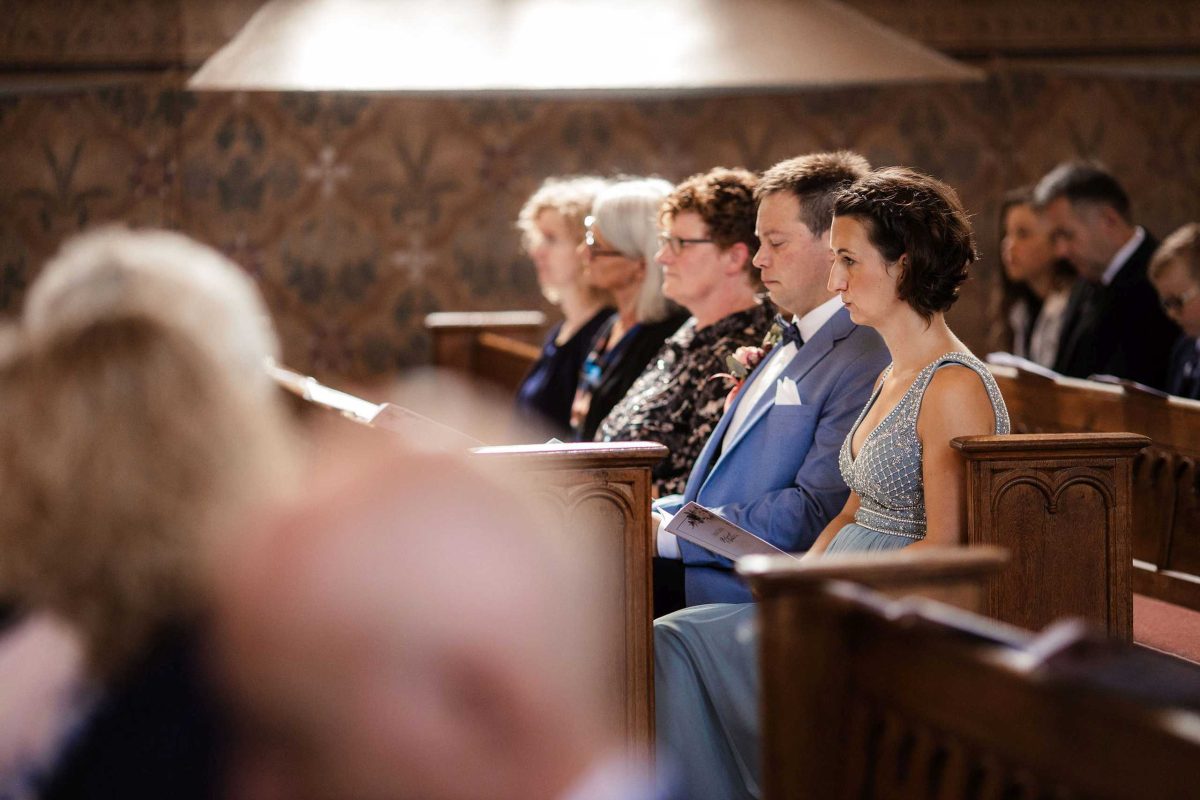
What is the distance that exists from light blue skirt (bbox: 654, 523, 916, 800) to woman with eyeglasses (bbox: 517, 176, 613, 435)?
6.59ft

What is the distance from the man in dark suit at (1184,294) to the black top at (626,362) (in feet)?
5.24

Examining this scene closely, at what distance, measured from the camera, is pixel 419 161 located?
25.4 feet

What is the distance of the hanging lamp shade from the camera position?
5.12 metres

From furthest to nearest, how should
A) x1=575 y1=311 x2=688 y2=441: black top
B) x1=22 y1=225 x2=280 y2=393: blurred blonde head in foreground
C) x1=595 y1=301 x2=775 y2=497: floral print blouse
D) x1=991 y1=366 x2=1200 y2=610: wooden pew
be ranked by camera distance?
x1=575 y1=311 x2=688 y2=441: black top
x1=991 y1=366 x2=1200 y2=610: wooden pew
x1=595 y1=301 x2=775 y2=497: floral print blouse
x1=22 y1=225 x2=280 y2=393: blurred blonde head in foreground

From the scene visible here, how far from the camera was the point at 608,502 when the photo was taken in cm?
254

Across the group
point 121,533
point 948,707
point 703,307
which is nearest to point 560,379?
point 703,307

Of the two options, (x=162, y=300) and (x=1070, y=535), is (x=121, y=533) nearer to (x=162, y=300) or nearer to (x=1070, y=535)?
(x=162, y=300)

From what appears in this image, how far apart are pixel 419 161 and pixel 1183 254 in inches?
182

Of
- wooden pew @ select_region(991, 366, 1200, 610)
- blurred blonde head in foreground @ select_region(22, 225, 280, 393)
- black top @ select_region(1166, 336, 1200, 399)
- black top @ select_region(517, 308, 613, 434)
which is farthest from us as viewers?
black top @ select_region(517, 308, 613, 434)

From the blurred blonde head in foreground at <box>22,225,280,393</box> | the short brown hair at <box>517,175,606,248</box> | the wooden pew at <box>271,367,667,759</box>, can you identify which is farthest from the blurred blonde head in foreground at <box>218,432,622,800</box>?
the short brown hair at <box>517,175,606,248</box>

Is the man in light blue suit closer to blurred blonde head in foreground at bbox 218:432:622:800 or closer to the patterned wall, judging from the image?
blurred blonde head in foreground at bbox 218:432:622:800

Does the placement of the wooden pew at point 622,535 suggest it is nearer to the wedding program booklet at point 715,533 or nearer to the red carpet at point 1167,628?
the wedding program booklet at point 715,533

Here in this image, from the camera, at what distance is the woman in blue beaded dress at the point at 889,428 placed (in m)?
2.58

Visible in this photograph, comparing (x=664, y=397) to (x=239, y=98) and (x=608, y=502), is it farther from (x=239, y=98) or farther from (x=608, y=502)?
(x=239, y=98)
